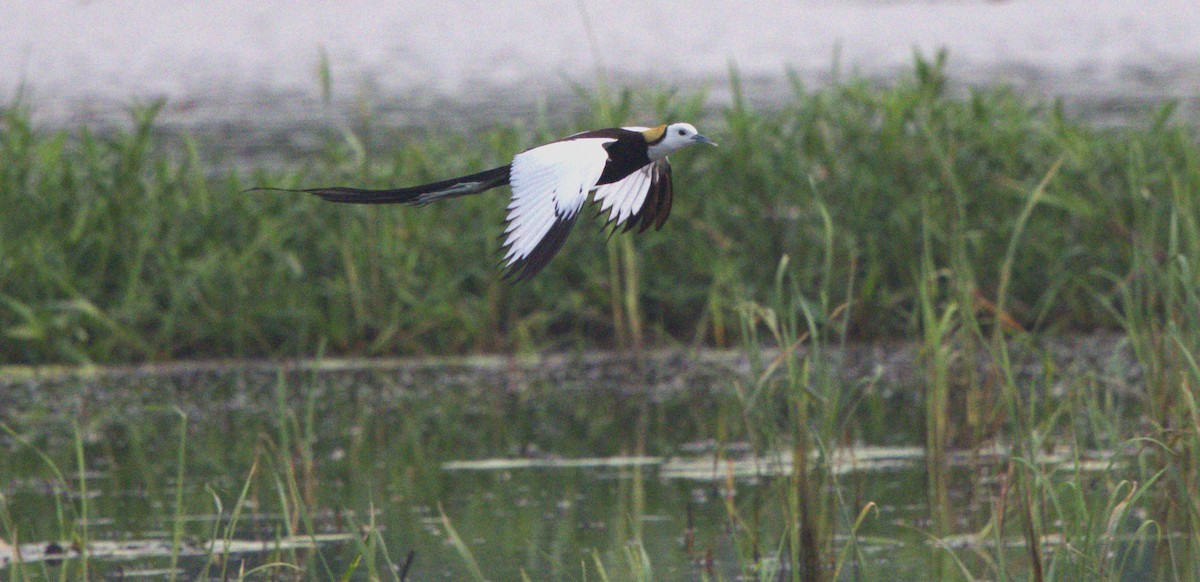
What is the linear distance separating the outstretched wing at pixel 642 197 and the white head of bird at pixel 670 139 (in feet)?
0.61

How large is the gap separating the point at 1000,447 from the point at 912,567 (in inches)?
54.9

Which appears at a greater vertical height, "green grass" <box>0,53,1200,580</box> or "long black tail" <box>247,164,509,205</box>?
"long black tail" <box>247,164,509,205</box>

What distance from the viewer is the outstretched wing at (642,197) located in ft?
9.45

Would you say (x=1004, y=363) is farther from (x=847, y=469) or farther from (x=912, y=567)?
(x=847, y=469)

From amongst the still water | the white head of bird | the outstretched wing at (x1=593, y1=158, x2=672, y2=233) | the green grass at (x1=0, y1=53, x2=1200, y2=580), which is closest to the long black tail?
the white head of bird

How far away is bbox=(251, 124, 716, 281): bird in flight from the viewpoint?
94.8 inches

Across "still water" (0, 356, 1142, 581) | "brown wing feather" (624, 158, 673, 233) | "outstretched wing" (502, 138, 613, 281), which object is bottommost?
"still water" (0, 356, 1142, 581)

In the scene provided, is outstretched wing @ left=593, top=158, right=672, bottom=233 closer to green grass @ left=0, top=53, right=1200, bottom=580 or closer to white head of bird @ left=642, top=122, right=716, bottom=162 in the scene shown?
white head of bird @ left=642, top=122, right=716, bottom=162

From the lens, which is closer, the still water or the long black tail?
the long black tail

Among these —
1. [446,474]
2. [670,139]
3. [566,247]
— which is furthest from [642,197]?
[566,247]

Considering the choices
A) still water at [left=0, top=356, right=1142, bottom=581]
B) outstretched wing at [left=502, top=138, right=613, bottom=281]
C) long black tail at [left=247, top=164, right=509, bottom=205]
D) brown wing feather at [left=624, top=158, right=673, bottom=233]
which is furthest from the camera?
still water at [left=0, top=356, right=1142, bottom=581]

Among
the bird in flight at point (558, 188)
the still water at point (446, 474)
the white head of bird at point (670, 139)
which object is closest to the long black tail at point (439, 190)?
the bird in flight at point (558, 188)

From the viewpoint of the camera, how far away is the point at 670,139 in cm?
263

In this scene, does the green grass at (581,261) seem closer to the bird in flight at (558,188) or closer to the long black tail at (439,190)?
the bird in flight at (558,188)
